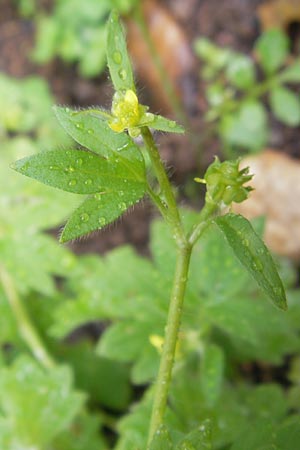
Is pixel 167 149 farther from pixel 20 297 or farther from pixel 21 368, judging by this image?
pixel 21 368

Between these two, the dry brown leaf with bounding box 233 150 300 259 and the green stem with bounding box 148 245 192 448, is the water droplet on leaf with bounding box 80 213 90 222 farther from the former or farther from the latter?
the dry brown leaf with bounding box 233 150 300 259

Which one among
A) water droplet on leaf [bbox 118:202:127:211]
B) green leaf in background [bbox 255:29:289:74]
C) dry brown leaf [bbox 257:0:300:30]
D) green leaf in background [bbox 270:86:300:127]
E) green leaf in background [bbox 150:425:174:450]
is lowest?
green leaf in background [bbox 150:425:174:450]

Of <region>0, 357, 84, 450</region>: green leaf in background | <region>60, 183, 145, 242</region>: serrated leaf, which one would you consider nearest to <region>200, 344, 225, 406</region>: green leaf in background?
<region>0, 357, 84, 450</region>: green leaf in background

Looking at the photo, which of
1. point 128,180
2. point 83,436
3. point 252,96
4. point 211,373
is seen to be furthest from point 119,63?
point 252,96

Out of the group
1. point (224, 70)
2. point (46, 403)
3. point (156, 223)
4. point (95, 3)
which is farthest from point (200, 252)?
point (95, 3)

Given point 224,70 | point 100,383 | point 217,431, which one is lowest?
point 217,431
